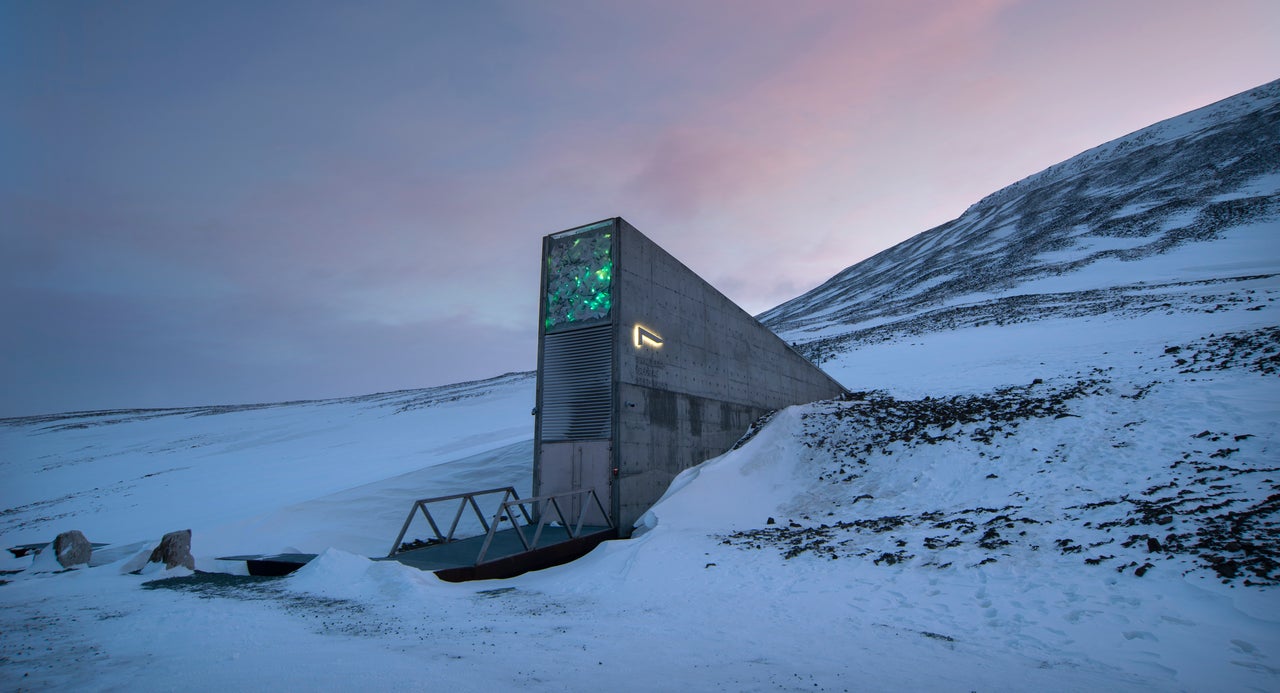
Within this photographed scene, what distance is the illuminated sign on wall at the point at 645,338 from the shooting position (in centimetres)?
1297

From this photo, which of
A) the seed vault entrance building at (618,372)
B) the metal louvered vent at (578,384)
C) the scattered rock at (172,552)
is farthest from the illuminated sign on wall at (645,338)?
the scattered rock at (172,552)

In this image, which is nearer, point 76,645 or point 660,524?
point 76,645

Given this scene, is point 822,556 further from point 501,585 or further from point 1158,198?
point 1158,198

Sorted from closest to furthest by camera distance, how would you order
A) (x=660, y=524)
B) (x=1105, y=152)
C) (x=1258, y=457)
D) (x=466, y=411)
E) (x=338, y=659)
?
(x=338, y=659) → (x=1258, y=457) → (x=660, y=524) → (x=466, y=411) → (x=1105, y=152)

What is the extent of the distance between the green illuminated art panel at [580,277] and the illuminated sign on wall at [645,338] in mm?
852

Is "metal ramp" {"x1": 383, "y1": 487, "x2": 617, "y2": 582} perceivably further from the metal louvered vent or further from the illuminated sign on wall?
the illuminated sign on wall

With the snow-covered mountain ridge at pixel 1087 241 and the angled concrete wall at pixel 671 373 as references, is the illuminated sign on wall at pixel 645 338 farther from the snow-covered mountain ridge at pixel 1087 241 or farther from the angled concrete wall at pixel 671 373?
the snow-covered mountain ridge at pixel 1087 241

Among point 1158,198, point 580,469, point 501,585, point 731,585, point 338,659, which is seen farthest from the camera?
point 1158,198

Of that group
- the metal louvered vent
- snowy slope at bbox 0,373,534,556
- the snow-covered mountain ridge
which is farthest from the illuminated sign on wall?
the snow-covered mountain ridge

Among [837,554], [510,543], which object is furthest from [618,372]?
[837,554]

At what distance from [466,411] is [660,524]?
26356 millimetres

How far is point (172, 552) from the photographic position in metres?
8.67

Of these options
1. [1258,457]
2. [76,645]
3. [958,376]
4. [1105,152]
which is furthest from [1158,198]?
[76,645]

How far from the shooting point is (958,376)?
21.4 m
